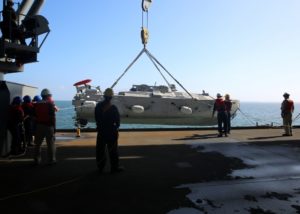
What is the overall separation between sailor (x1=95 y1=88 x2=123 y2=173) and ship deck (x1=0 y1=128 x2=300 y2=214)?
0.31 m

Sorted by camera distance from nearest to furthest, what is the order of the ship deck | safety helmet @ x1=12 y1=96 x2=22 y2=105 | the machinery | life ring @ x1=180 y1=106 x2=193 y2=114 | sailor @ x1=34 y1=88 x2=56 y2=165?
the ship deck
sailor @ x1=34 y1=88 x2=56 y2=165
safety helmet @ x1=12 y1=96 x2=22 y2=105
the machinery
life ring @ x1=180 y1=106 x2=193 y2=114

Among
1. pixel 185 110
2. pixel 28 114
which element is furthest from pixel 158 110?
pixel 28 114

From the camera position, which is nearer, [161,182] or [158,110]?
[161,182]

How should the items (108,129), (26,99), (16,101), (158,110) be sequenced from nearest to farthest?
(108,129)
(16,101)
(26,99)
(158,110)

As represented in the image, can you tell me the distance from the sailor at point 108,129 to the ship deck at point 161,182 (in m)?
0.31

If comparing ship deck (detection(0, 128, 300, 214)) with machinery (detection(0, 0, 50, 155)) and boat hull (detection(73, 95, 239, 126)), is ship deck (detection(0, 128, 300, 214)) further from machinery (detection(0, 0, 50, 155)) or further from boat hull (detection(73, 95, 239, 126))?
boat hull (detection(73, 95, 239, 126))

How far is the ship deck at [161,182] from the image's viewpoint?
18.4 feet

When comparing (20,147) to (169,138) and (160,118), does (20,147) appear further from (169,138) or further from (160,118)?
(160,118)

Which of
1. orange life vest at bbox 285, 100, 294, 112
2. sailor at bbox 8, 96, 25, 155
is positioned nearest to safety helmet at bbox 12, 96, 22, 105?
sailor at bbox 8, 96, 25, 155

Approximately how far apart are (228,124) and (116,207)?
32.6ft

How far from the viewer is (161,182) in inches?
277

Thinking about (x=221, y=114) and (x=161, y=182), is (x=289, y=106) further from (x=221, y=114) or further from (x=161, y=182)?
(x=161, y=182)

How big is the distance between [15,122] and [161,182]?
4.22 metres

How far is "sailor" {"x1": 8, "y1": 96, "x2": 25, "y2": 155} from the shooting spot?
932 centimetres
